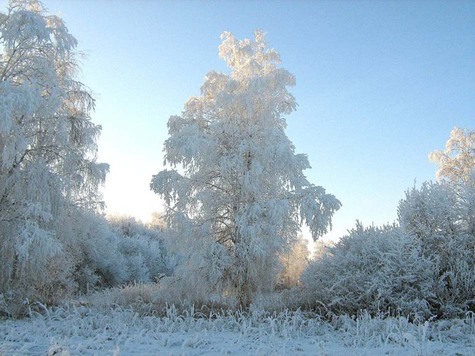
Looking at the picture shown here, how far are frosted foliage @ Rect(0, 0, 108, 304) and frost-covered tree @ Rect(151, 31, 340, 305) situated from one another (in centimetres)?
265

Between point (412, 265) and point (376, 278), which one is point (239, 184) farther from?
point (412, 265)

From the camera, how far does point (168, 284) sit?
13062 millimetres

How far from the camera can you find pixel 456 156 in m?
26.0

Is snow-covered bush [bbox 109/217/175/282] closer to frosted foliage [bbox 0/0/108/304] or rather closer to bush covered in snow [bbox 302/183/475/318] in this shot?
frosted foliage [bbox 0/0/108/304]

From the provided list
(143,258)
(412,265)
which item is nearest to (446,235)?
(412,265)

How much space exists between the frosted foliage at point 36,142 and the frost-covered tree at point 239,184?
2.65 metres

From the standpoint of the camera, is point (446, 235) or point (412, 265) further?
point (446, 235)

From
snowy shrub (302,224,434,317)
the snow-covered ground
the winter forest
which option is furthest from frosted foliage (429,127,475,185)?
the snow-covered ground

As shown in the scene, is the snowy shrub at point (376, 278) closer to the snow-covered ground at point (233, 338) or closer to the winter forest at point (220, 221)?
the winter forest at point (220, 221)

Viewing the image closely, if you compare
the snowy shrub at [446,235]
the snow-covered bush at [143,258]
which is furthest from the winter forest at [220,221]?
the snow-covered bush at [143,258]

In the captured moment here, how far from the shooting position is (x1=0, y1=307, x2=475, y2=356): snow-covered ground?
5082 mm

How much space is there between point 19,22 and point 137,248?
57.0 feet

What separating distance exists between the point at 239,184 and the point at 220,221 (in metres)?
1.35

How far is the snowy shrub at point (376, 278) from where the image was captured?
28.6 feet
